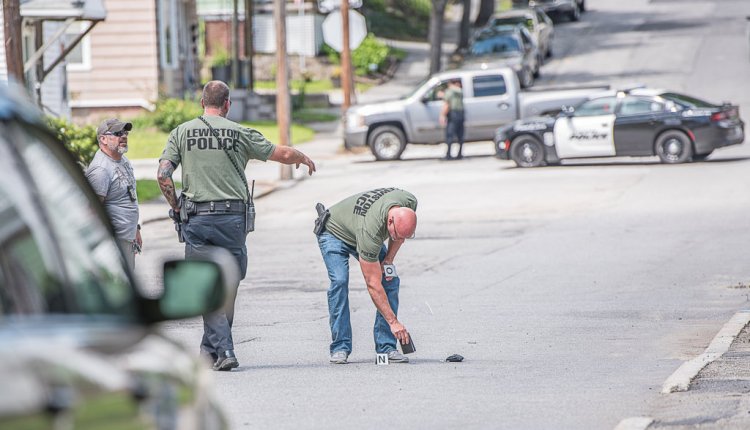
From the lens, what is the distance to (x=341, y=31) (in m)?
38.3

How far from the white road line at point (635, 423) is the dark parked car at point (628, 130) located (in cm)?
2060

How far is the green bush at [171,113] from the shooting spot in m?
36.4

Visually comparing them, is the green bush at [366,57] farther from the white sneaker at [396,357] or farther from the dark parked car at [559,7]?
the white sneaker at [396,357]

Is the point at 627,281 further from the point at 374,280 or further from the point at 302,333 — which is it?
the point at 374,280

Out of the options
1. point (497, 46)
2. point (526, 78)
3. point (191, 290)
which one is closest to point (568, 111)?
point (526, 78)

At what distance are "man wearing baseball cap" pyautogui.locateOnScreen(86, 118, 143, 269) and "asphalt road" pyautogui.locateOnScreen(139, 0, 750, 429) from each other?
103 centimetres

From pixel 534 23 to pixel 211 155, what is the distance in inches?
1529

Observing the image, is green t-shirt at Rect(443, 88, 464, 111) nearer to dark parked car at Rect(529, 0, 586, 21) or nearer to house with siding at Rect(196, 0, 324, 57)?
house with siding at Rect(196, 0, 324, 57)

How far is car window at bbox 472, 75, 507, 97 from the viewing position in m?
32.8

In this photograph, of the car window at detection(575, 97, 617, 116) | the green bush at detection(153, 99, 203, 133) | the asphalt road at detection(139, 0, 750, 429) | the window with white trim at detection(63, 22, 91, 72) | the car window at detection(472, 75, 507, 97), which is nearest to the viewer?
the asphalt road at detection(139, 0, 750, 429)

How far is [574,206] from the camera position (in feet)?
72.1

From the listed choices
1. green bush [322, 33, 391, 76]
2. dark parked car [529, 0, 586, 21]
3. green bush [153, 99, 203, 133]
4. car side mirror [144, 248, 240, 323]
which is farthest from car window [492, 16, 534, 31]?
car side mirror [144, 248, 240, 323]

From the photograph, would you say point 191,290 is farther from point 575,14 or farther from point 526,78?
point 575,14

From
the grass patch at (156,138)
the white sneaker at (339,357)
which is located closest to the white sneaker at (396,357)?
the white sneaker at (339,357)
